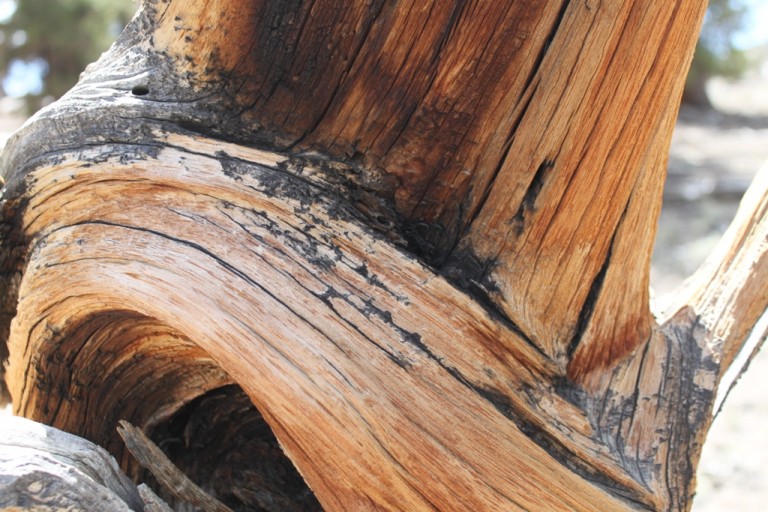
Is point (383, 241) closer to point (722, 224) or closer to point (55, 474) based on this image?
point (55, 474)

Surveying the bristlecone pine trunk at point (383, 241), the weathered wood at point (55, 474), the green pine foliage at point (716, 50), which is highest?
the green pine foliage at point (716, 50)

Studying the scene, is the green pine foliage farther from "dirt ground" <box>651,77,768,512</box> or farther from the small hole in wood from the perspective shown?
the small hole in wood

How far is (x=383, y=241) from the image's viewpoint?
4.10 feet

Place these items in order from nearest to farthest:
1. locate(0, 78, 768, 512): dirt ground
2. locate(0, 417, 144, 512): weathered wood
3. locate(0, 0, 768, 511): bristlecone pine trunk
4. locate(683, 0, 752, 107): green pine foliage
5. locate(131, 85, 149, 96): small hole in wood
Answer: locate(0, 417, 144, 512): weathered wood, locate(0, 0, 768, 511): bristlecone pine trunk, locate(131, 85, 149, 96): small hole in wood, locate(0, 78, 768, 512): dirt ground, locate(683, 0, 752, 107): green pine foliage

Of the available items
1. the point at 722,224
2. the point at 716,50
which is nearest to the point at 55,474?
the point at 722,224

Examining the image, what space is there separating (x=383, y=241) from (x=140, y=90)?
0.53 metres

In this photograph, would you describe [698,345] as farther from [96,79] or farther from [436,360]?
[96,79]

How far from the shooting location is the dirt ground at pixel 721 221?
316cm

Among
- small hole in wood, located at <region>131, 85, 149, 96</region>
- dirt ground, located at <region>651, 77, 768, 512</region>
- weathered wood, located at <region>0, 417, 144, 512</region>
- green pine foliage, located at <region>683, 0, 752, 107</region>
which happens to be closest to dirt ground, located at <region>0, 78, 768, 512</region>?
dirt ground, located at <region>651, 77, 768, 512</region>

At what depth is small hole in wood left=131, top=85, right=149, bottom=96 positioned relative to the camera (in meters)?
1.36

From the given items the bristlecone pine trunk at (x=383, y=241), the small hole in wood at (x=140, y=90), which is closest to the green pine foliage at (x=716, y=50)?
the bristlecone pine trunk at (x=383, y=241)

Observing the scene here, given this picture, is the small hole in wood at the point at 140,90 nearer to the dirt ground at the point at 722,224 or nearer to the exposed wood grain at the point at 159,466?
the exposed wood grain at the point at 159,466

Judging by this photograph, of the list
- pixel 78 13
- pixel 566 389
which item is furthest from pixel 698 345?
pixel 78 13

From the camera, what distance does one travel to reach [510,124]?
129 centimetres
